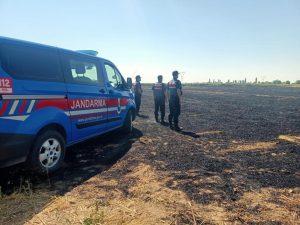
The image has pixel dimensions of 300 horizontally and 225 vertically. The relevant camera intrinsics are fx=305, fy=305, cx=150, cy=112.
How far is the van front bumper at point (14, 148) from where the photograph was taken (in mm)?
4629

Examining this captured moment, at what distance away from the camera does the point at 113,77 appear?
8633 millimetres

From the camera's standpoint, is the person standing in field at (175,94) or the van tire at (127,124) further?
the person standing in field at (175,94)

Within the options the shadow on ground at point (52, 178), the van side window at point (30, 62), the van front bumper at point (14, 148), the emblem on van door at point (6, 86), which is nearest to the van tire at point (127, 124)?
the shadow on ground at point (52, 178)

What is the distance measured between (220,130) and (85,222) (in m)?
7.39

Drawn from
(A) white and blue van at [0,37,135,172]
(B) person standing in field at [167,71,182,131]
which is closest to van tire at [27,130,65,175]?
(A) white and blue van at [0,37,135,172]

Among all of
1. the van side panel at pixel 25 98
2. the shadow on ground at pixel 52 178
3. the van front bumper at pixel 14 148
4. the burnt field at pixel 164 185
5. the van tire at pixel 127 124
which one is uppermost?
the van side panel at pixel 25 98

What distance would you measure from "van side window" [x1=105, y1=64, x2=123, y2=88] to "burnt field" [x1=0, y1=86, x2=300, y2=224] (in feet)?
5.31

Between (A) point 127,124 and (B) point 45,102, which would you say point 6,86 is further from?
(A) point 127,124

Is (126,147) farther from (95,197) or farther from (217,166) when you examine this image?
(95,197)

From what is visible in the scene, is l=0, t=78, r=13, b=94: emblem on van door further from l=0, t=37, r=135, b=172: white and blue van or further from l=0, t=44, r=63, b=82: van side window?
l=0, t=44, r=63, b=82: van side window

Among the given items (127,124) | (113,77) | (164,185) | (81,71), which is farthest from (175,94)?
(164,185)

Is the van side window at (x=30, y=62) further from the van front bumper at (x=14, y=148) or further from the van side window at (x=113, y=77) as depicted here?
the van side window at (x=113, y=77)

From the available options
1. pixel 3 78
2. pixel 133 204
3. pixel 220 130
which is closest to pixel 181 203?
pixel 133 204

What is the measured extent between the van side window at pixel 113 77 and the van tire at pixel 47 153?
2.90m
